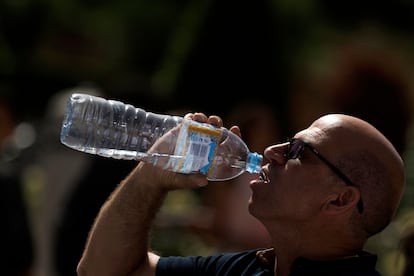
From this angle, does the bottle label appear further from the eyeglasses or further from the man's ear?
the man's ear

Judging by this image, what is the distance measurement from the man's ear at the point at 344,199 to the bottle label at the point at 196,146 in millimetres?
444

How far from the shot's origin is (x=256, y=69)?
9.16 meters

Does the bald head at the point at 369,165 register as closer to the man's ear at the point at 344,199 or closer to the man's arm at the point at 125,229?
the man's ear at the point at 344,199

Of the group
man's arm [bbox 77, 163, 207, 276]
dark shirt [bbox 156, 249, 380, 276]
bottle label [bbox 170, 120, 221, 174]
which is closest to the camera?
dark shirt [bbox 156, 249, 380, 276]

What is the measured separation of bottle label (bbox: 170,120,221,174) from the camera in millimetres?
3908

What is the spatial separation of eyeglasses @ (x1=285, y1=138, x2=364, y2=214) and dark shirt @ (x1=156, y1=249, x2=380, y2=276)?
0.19 metres

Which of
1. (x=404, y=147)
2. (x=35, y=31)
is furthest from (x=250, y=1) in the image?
(x=35, y=31)

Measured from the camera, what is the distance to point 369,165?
384cm

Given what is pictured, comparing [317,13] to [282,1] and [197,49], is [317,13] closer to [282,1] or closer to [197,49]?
[282,1]

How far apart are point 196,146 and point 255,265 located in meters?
0.50

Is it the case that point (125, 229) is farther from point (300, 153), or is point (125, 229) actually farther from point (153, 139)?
point (300, 153)

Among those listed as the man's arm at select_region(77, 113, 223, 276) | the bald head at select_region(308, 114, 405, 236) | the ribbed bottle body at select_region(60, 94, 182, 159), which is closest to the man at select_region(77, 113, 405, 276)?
the bald head at select_region(308, 114, 405, 236)

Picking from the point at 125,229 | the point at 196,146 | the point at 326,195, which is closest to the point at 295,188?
the point at 326,195

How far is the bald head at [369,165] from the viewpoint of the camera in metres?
3.83
